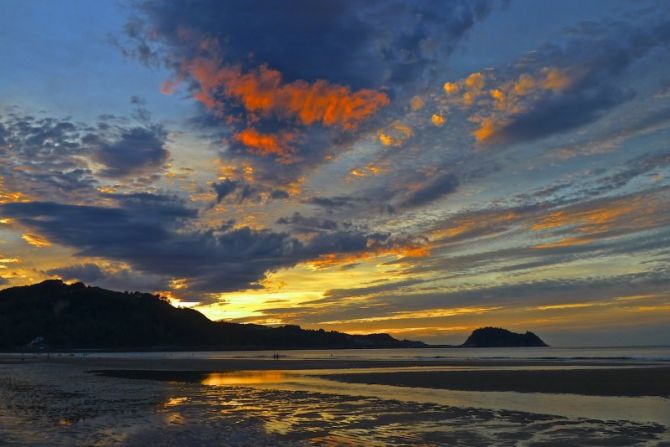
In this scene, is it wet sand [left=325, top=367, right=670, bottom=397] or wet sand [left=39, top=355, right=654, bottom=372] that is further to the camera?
wet sand [left=39, top=355, right=654, bottom=372]

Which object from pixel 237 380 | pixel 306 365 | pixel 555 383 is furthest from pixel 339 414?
pixel 306 365

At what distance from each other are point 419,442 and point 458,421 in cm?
549

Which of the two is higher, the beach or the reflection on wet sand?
the reflection on wet sand

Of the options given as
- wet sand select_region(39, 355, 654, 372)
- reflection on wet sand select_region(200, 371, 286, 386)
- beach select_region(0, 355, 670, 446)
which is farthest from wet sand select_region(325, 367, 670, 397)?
wet sand select_region(39, 355, 654, 372)

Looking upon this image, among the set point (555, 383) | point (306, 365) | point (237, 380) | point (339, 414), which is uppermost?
point (306, 365)

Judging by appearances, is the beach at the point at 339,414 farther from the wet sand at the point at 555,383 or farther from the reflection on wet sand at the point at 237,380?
the reflection on wet sand at the point at 237,380

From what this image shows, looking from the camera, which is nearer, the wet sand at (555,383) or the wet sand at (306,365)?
the wet sand at (555,383)

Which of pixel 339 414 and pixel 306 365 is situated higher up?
pixel 306 365

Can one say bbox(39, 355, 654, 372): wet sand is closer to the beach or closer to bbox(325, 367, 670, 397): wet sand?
bbox(325, 367, 670, 397): wet sand

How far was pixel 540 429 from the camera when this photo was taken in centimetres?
2242

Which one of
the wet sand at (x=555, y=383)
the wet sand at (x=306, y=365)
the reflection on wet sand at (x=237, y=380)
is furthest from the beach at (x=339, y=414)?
the wet sand at (x=306, y=365)

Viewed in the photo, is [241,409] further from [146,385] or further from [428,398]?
[146,385]

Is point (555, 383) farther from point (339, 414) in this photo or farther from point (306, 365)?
point (306, 365)

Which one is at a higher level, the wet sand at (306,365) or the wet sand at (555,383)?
the wet sand at (306,365)
